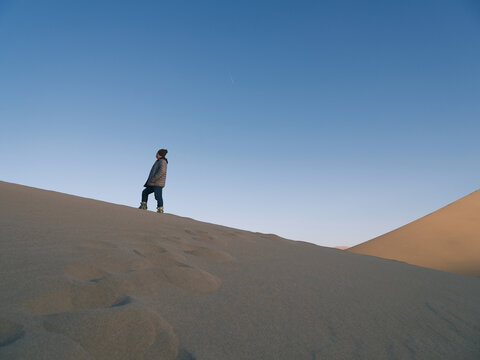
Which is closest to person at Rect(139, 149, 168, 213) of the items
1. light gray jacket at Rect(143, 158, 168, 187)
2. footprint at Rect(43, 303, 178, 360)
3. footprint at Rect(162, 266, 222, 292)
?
light gray jacket at Rect(143, 158, 168, 187)

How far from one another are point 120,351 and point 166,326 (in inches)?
7.9

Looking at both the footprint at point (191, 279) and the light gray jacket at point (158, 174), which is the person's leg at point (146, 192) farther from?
the footprint at point (191, 279)

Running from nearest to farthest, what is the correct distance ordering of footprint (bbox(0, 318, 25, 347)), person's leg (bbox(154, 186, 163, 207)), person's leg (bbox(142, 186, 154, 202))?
footprint (bbox(0, 318, 25, 347)), person's leg (bbox(154, 186, 163, 207)), person's leg (bbox(142, 186, 154, 202))

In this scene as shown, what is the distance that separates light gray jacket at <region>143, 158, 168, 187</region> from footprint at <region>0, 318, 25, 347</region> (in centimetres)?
557

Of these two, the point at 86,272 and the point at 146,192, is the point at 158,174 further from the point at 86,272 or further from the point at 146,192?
the point at 86,272

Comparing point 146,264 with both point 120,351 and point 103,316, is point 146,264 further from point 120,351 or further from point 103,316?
point 120,351

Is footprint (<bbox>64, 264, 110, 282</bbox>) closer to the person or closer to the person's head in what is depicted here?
the person

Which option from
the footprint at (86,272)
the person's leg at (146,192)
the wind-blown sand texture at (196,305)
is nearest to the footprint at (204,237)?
the wind-blown sand texture at (196,305)

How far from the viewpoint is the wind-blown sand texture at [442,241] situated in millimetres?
8039

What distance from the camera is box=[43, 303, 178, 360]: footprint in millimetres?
1022

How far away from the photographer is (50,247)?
1.87 metres

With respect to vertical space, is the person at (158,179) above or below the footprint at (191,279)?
above

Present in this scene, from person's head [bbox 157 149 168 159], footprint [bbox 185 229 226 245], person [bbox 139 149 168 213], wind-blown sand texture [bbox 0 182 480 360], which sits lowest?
wind-blown sand texture [bbox 0 182 480 360]

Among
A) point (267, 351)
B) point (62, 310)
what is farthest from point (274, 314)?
point (62, 310)
